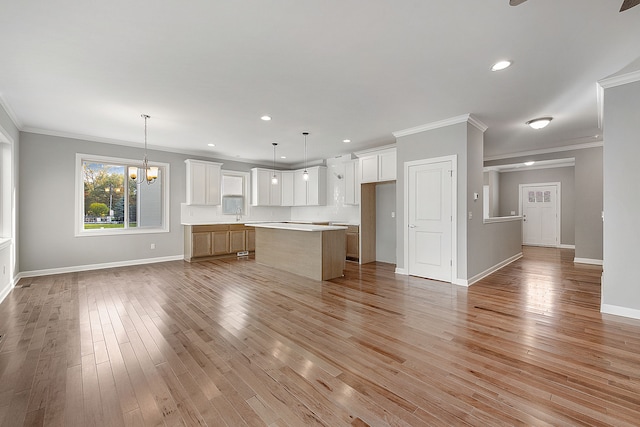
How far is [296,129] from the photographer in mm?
5145

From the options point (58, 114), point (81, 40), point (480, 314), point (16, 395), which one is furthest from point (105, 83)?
point (480, 314)

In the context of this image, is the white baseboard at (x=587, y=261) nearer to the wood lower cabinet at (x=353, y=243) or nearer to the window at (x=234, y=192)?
the wood lower cabinet at (x=353, y=243)

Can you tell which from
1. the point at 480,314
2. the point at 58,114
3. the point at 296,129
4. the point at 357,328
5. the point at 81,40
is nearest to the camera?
the point at 81,40

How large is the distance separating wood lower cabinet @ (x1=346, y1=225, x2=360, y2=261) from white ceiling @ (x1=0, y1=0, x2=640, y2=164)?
2.65 m

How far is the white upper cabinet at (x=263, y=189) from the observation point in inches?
318

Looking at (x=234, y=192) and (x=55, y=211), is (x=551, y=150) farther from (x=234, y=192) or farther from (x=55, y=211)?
(x=55, y=211)

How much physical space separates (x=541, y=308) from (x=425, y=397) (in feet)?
8.59

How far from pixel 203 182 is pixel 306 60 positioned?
5158mm

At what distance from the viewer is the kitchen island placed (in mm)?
4859

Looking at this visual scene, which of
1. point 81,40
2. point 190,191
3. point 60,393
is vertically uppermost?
point 81,40

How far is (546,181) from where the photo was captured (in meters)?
9.16

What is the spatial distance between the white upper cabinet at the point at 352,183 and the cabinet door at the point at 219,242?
3.26 meters

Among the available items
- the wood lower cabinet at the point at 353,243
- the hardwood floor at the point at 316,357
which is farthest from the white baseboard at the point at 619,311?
the wood lower cabinet at the point at 353,243

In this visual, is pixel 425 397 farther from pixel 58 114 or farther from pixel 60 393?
pixel 58 114
